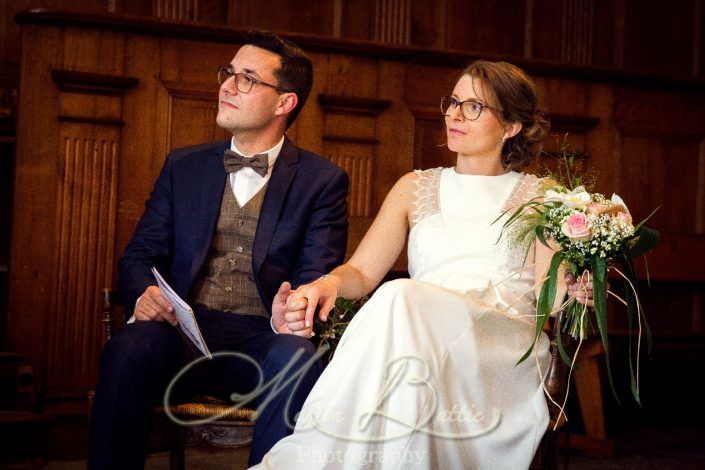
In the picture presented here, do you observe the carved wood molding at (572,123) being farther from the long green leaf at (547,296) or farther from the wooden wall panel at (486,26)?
the long green leaf at (547,296)

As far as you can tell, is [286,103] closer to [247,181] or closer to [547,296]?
[247,181]

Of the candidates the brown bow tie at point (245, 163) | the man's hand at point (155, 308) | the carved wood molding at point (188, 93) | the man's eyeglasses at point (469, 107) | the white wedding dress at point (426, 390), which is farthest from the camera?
the carved wood molding at point (188, 93)

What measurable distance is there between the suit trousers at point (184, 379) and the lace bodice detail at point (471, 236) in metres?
0.66

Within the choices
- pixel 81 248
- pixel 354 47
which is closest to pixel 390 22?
pixel 354 47

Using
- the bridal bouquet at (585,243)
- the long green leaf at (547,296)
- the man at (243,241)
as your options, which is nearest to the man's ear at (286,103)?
the man at (243,241)

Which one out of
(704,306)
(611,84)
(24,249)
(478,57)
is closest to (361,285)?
(24,249)

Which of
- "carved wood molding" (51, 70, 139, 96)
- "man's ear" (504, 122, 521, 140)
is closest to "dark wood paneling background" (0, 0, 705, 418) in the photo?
"carved wood molding" (51, 70, 139, 96)

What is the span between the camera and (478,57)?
5.29 meters

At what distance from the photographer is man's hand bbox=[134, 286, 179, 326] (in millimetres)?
3020

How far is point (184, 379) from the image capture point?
9.72 ft

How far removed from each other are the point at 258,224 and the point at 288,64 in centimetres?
63

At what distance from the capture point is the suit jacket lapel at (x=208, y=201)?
3238 mm

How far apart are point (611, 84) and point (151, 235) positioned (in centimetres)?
317

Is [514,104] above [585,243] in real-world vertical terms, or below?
above
